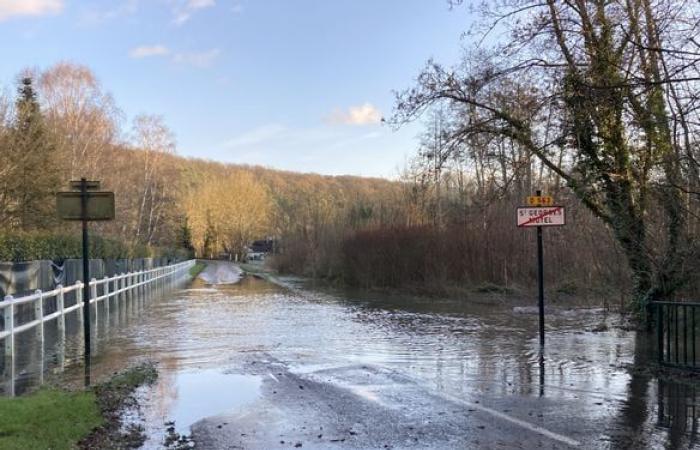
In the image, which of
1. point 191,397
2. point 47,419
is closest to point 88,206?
point 191,397

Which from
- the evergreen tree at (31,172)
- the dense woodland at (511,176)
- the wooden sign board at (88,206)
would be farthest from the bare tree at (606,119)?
the evergreen tree at (31,172)

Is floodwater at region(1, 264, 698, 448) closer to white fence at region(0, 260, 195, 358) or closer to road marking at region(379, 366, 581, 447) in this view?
road marking at region(379, 366, 581, 447)

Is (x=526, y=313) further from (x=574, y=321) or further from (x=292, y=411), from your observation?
(x=292, y=411)

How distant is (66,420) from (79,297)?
40.6ft

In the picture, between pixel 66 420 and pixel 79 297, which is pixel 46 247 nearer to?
pixel 79 297

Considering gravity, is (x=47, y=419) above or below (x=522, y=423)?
above

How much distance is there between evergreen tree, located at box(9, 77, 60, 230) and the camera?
3369 cm

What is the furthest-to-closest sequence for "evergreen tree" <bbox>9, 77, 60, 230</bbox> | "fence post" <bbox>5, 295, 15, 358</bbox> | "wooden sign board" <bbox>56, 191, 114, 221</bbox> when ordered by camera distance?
"evergreen tree" <bbox>9, 77, 60, 230</bbox> < "wooden sign board" <bbox>56, 191, 114, 221</bbox> < "fence post" <bbox>5, 295, 15, 358</bbox>

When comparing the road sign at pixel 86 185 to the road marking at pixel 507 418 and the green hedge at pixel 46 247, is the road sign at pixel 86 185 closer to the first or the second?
the road marking at pixel 507 418

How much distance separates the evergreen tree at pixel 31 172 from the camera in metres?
33.7

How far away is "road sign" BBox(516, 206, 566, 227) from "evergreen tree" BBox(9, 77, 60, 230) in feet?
91.2

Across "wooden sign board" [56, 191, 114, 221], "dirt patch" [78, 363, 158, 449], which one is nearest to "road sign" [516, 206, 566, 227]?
"dirt patch" [78, 363, 158, 449]

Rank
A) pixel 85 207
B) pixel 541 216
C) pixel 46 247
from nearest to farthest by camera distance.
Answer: pixel 85 207
pixel 541 216
pixel 46 247

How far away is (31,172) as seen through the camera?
3459 cm
